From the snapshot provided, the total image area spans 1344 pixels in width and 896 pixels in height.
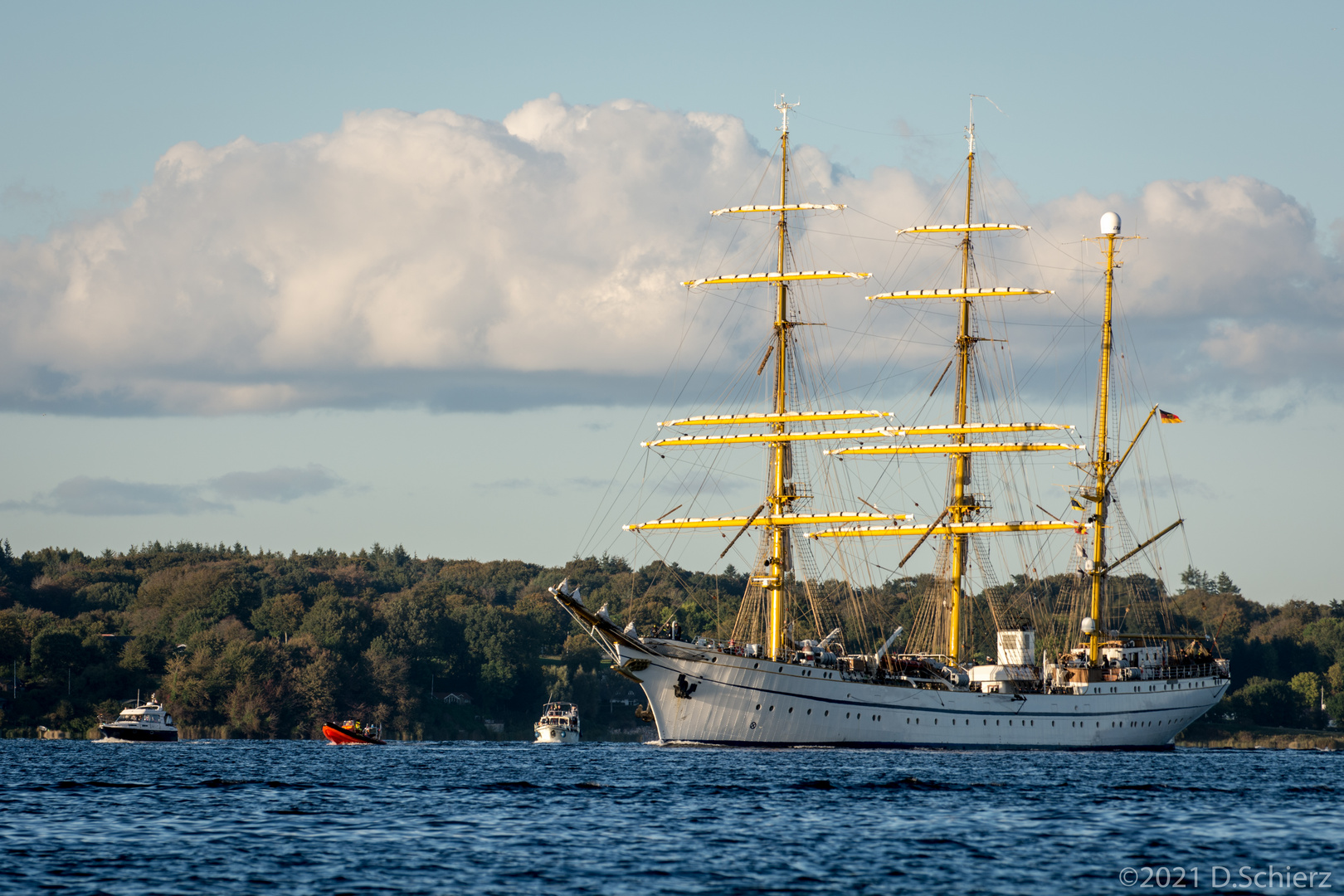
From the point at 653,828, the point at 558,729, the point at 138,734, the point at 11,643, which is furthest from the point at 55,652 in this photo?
the point at 653,828

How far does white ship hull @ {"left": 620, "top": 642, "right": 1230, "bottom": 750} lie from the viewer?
112 meters

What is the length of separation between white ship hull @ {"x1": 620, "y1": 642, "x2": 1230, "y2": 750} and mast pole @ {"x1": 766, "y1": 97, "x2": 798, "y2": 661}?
25.2 ft

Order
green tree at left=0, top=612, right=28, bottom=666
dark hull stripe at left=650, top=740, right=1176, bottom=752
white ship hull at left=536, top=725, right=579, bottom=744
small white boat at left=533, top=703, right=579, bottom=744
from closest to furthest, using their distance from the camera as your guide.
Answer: dark hull stripe at left=650, top=740, right=1176, bottom=752 < white ship hull at left=536, top=725, right=579, bottom=744 < small white boat at left=533, top=703, right=579, bottom=744 < green tree at left=0, top=612, right=28, bottom=666

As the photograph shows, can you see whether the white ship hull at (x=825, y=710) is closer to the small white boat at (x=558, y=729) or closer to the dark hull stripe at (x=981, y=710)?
the dark hull stripe at (x=981, y=710)

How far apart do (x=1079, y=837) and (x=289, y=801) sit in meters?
32.2

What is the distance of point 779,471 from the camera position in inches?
4958

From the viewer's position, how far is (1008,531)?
13725cm

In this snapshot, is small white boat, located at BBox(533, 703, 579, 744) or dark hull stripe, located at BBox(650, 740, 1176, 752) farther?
small white boat, located at BBox(533, 703, 579, 744)

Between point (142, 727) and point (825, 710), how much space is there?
6929 centimetres

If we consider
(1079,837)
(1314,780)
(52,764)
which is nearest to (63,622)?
(52,764)

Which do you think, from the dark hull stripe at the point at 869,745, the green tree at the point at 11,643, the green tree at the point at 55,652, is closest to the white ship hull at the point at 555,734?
the green tree at the point at 55,652

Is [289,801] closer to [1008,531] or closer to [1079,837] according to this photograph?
[1079,837]

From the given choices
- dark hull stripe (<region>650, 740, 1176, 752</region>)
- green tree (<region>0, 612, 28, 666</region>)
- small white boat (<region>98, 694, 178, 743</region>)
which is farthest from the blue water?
green tree (<region>0, 612, 28, 666</region>)

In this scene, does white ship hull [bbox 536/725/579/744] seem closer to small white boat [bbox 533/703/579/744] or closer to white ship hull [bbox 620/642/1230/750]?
small white boat [bbox 533/703/579/744]
